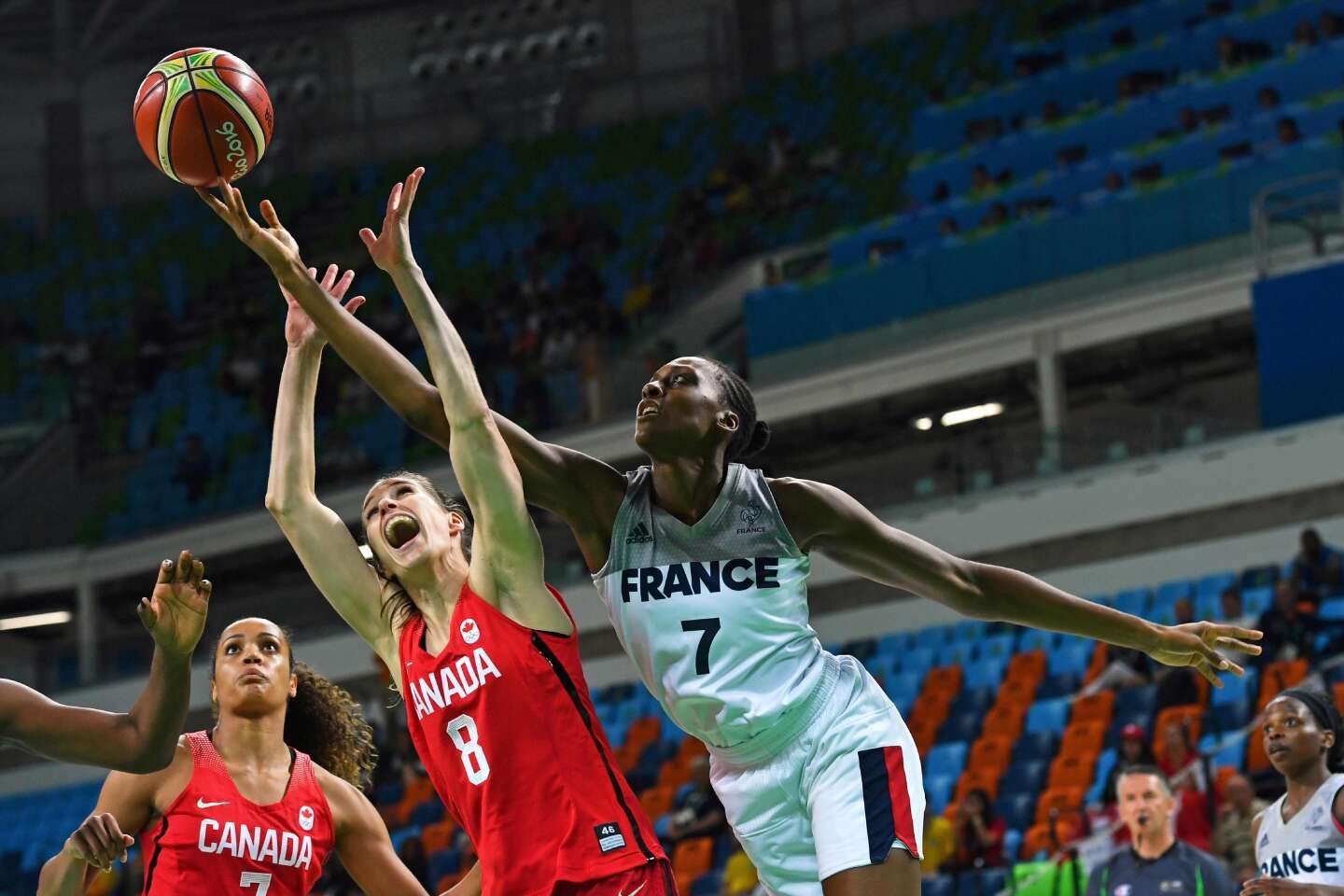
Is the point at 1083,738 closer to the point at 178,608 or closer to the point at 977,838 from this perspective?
the point at 977,838

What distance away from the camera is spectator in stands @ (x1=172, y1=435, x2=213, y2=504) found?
24.6 meters

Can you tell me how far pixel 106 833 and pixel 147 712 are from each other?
952mm

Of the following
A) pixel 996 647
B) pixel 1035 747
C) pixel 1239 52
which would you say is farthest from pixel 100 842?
pixel 1239 52

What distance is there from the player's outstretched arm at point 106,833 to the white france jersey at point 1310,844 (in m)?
3.70

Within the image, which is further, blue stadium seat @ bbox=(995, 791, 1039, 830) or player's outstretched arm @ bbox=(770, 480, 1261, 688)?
blue stadium seat @ bbox=(995, 791, 1039, 830)

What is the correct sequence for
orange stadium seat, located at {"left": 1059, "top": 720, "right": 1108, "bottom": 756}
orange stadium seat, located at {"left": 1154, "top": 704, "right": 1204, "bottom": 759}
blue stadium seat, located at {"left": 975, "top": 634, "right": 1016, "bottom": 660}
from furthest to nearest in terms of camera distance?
blue stadium seat, located at {"left": 975, "top": 634, "right": 1016, "bottom": 660} < orange stadium seat, located at {"left": 1059, "top": 720, "right": 1108, "bottom": 756} < orange stadium seat, located at {"left": 1154, "top": 704, "right": 1204, "bottom": 759}

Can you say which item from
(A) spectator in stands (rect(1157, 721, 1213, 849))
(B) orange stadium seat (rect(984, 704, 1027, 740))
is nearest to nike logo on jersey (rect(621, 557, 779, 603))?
(A) spectator in stands (rect(1157, 721, 1213, 849))

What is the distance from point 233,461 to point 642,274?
234 inches

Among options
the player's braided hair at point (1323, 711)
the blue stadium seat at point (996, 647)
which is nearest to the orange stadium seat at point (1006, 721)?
the blue stadium seat at point (996, 647)

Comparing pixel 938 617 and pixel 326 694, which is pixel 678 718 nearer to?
pixel 326 694

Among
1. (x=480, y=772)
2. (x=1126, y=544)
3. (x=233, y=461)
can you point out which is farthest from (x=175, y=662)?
(x=233, y=461)

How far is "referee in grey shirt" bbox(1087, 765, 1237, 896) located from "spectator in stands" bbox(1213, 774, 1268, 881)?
227 cm

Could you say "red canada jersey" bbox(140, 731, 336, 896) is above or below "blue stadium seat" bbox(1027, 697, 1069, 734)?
below

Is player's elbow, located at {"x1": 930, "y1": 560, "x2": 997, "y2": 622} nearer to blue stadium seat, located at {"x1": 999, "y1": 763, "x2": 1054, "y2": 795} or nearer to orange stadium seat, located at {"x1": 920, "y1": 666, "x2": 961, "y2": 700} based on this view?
blue stadium seat, located at {"x1": 999, "y1": 763, "x2": 1054, "y2": 795}
